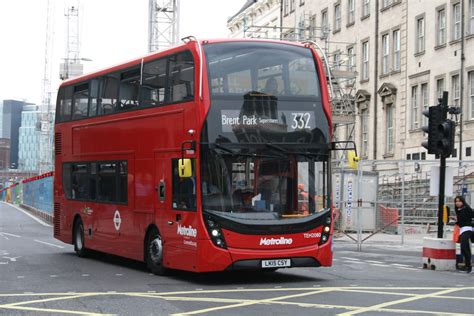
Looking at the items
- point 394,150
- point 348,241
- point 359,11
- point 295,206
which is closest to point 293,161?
point 295,206

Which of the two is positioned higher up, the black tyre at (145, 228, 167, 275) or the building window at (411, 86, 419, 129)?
the building window at (411, 86, 419, 129)

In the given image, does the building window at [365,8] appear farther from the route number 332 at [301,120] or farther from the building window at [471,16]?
the route number 332 at [301,120]

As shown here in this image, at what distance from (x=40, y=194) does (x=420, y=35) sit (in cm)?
2438

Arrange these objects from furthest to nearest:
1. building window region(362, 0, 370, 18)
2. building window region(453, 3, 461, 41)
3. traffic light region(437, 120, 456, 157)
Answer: building window region(362, 0, 370, 18) → building window region(453, 3, 461, 41) → traffic light region(437, 120, 456, 157)

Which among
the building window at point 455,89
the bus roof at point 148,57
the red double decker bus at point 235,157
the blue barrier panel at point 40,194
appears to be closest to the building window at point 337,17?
the building window at point 455,89

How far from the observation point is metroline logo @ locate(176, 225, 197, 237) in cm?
1388

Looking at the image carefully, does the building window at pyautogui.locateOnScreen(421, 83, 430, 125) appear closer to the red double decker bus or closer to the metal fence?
the metal fence

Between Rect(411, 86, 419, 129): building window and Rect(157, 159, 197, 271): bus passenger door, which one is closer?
Rect(157, 159, 197, 271): bus passenger door

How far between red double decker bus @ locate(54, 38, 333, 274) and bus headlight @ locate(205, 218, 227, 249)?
0.02 m

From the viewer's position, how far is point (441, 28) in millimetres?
43281

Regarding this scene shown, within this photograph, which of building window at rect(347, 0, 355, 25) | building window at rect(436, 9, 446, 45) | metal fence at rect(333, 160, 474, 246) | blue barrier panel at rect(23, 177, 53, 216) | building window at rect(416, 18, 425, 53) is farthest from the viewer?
building window at rect(347, 0, 355, 25)

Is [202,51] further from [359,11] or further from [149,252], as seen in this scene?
[359,11]

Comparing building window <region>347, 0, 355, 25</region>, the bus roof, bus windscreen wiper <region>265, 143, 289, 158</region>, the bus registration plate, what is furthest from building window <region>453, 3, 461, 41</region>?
the bus registration plate

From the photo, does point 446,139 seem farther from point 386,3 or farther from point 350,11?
point 350,11
